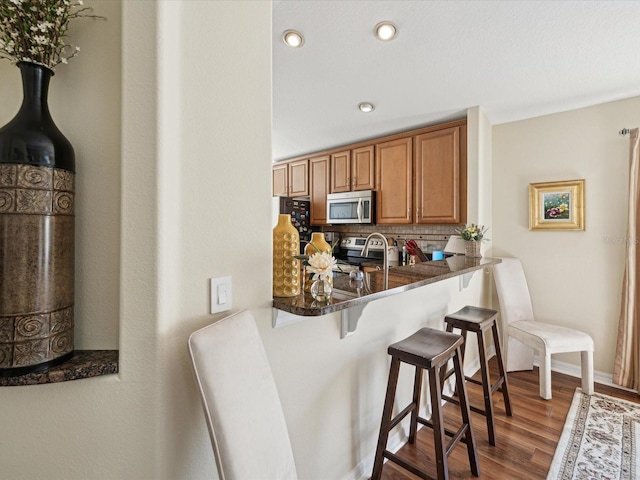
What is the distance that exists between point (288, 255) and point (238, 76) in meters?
0.66

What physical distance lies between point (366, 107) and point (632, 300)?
2.79 m

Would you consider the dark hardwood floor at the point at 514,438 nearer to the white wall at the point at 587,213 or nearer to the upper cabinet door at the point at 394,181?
the white wall at the point at 587,213

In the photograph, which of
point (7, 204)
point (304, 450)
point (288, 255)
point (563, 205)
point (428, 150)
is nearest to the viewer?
point (7, 204)

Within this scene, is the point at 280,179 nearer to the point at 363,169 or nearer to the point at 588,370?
A: the point at 363,169

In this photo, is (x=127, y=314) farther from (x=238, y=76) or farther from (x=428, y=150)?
(x=428, y=150)

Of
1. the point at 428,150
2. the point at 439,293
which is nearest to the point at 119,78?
the point at 439,293

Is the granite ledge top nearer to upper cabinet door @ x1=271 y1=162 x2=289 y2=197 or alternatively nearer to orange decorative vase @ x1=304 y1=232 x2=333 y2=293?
orange decorative vase @ x1=304 y1=232 x2=333 y2=293

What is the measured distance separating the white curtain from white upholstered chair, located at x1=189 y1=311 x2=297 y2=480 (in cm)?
311

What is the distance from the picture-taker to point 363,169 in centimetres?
383

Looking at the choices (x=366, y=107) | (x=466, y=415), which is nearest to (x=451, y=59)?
(x=366, y=107)

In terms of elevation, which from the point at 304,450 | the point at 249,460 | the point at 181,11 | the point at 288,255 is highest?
the point at 181,11

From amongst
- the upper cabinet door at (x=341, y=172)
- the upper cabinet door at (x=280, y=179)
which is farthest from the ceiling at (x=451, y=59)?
the upper cabinet door at (x=280, y=179)

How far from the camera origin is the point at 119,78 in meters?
0.94

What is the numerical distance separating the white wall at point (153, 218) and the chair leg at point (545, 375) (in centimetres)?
253
